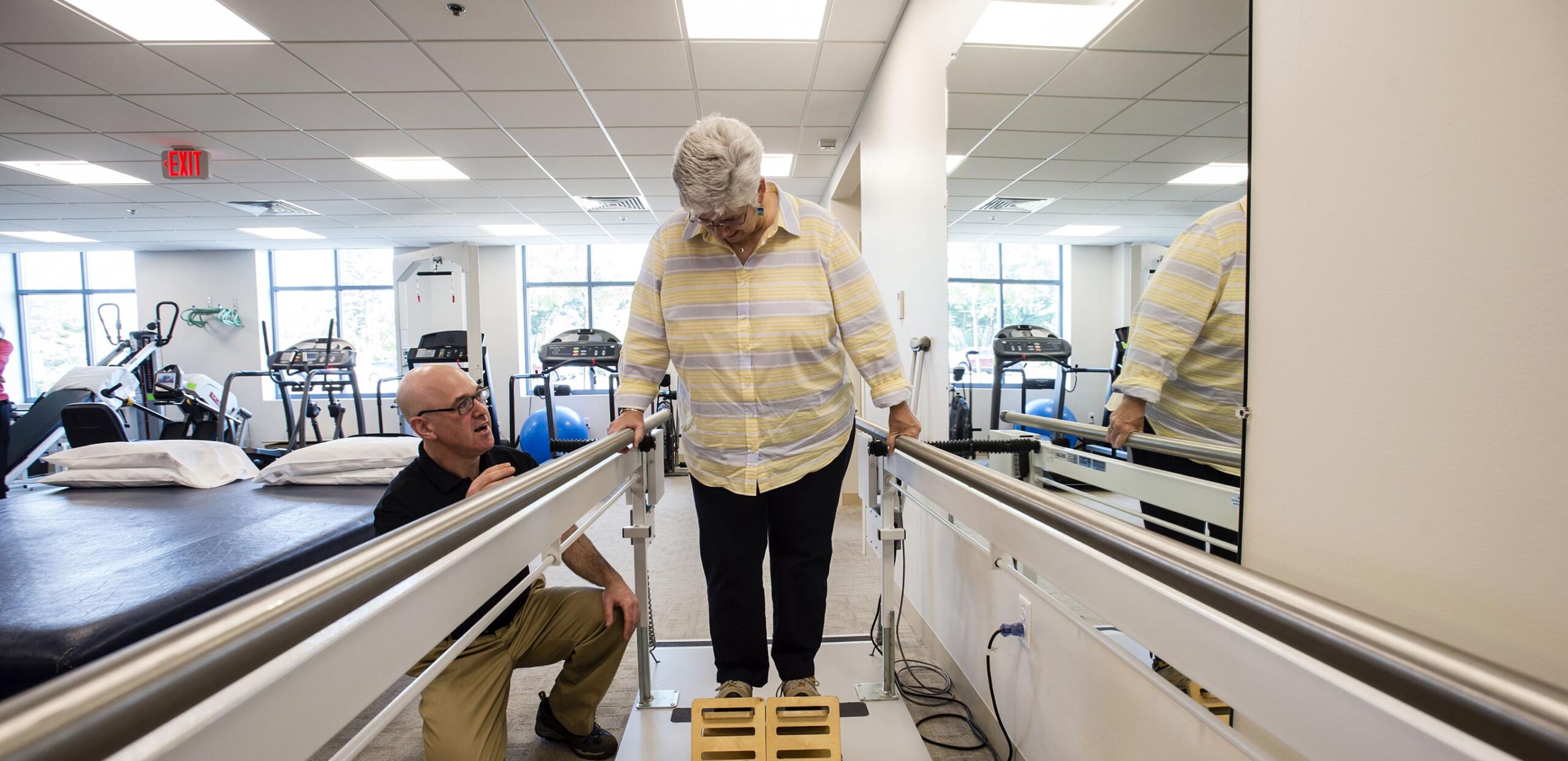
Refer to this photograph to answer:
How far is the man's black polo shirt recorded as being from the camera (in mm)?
1606

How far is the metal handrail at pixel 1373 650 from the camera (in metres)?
0.35

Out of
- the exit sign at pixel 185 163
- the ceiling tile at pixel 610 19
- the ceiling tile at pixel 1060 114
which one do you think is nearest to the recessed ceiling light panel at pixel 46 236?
the exit sign at pixel 185 163

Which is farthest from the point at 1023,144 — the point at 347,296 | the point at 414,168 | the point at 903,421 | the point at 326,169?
the point at 347,296

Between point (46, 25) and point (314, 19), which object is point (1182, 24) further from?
point (46, 25)

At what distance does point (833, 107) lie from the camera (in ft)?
13.0

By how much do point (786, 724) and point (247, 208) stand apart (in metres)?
7.51

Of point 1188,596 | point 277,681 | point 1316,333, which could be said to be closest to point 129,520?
point 277,681

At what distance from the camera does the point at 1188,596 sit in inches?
23.0

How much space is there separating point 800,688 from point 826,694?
1.14 ft

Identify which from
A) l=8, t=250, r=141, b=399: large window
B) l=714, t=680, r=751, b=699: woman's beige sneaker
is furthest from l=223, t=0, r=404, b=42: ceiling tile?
l=8, t=250, r=141, b=399: large window

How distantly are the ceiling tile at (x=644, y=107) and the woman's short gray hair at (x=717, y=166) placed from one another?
2802mm

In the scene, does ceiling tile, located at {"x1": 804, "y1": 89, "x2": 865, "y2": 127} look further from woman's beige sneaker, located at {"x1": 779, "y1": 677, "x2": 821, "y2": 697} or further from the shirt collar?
woman's beige sneaker, located at {"x1": 779, "y1": 677, "x2": 821, "y2": 697}

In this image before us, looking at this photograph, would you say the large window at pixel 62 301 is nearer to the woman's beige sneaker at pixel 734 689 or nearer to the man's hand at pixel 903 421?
the woman's beige sneaker at pixel 734 689

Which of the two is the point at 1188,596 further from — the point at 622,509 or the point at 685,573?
the point at 622,509
